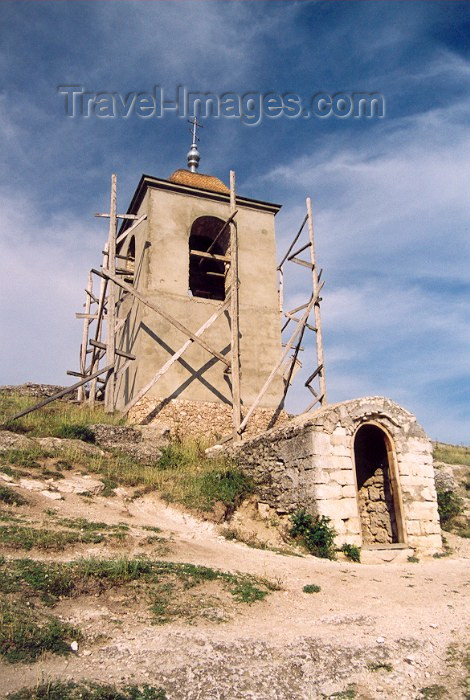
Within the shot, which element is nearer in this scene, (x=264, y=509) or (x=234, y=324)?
(x=264, y=509)

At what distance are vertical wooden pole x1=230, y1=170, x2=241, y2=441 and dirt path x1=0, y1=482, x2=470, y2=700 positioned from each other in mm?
5991

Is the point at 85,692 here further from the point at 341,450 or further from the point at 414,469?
the point at 414,469

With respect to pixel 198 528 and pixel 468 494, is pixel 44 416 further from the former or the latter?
pixel 468 494

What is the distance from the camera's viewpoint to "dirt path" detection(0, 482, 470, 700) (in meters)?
3.70

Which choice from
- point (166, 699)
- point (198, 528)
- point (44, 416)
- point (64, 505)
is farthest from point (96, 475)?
point (166, 699)

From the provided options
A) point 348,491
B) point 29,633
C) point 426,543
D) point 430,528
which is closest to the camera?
point 29,633

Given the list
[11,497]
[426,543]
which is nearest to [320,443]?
[426,543]

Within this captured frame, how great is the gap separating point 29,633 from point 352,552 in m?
5.74

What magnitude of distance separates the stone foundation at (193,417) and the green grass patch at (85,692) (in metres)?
9.42

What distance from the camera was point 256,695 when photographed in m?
3.59

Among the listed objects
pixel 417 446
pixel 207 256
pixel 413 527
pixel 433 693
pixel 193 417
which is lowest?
pixel 433 693

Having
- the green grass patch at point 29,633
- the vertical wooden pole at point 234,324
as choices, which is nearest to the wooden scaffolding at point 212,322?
the vertical wooden pole at point 234,324

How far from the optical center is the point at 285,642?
14.8 feet

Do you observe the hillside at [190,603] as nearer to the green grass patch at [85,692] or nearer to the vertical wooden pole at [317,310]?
the green grass patch at [85,692]
